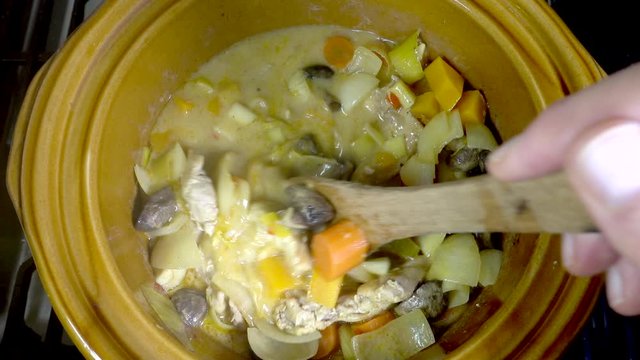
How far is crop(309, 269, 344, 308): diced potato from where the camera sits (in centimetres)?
163

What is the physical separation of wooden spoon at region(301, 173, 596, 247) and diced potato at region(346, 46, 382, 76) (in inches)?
17.8

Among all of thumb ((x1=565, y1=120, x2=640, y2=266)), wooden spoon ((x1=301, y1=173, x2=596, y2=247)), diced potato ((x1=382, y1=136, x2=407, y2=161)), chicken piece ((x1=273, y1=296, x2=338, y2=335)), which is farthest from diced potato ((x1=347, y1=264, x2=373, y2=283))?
thumb ((x1=565, y1=120, x2=640, y2=266))

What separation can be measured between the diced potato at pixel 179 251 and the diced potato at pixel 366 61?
0.65 m

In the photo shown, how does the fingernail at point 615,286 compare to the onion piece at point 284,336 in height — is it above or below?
above

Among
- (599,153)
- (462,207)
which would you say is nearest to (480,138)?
(462,207)

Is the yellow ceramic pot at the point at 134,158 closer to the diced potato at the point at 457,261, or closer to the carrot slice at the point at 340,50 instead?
the diced potato at the point at 457,261

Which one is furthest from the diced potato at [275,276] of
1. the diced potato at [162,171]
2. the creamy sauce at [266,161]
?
the diced potato at [162,171]

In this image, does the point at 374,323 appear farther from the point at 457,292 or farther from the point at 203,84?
the point at 203,84

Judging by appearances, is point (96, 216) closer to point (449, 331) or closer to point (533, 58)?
point (449, 331)

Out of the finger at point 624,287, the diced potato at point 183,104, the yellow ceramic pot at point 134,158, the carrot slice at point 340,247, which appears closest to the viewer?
the finger at point 624,287

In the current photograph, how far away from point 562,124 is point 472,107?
3.19ft

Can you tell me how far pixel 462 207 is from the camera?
3.86 feet

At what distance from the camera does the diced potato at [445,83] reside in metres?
1.79

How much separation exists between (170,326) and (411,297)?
60cm
